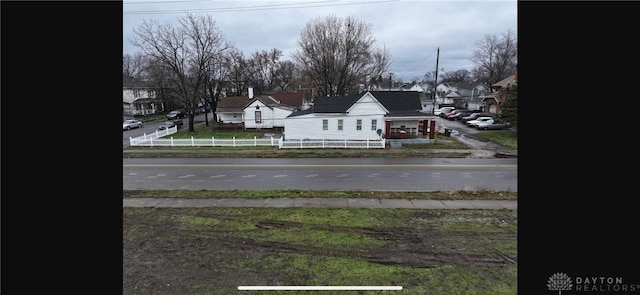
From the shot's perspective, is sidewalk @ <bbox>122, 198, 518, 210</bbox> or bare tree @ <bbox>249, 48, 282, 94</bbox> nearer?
sidewalk @ <bbox>122, 198, 518, 210</bbox>

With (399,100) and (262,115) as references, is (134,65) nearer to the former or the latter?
(262,115)

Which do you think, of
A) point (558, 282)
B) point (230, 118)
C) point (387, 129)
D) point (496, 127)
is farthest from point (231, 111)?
point (558, 282)

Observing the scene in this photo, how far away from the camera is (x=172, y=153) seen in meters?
22.3

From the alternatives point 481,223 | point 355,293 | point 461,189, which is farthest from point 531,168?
point 461,189

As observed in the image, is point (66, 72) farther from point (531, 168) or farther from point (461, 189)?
point (461, 189)

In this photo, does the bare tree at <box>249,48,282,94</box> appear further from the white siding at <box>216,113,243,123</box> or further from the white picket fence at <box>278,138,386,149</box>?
the white picket fence at <box>278,138,386,149</box>

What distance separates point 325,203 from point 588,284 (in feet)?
30.6

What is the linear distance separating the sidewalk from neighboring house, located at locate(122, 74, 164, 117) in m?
46.5

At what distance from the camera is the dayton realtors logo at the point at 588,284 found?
5.50 feet

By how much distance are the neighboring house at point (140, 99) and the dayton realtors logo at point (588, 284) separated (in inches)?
2272

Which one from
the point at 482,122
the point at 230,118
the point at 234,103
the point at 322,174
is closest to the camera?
the point at 322,174

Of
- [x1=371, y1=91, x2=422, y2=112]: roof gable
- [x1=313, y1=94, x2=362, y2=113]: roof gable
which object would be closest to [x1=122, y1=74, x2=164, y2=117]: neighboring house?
[x1=313, y1=94, x2=362, y2=113]: roof gable

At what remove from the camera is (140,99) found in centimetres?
5309

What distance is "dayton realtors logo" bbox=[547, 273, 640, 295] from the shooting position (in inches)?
66.0
